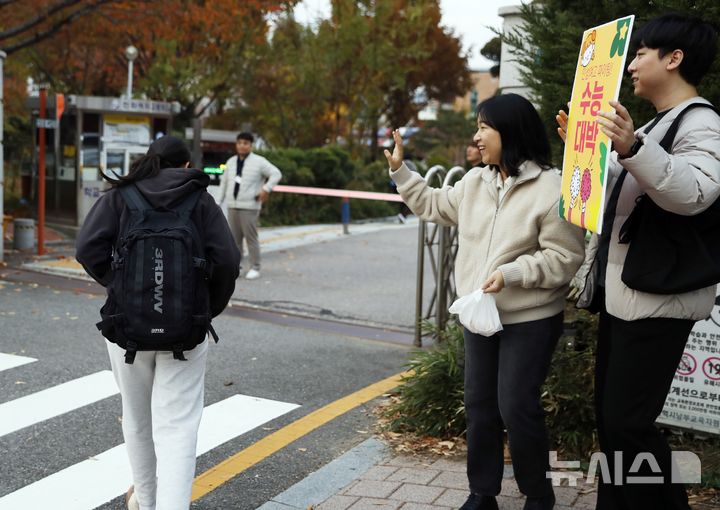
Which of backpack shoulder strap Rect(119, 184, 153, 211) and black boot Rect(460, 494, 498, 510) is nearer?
backpack shoulder strap Rect(119, 184, 153, 211)

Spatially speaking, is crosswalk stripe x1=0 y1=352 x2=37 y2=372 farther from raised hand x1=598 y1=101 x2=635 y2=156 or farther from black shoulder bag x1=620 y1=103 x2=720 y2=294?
raised hand x1=598 y1=101 x2=635 y2=156

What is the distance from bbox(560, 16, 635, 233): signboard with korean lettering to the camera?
2.75 meters

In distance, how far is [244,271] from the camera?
1119cm

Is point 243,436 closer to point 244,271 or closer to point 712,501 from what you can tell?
point 712,501

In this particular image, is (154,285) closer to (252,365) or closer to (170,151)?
(170,151)

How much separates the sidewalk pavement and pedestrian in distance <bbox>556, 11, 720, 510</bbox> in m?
0.87

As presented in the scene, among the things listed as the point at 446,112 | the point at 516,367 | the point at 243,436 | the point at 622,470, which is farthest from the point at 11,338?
the point at 446,112

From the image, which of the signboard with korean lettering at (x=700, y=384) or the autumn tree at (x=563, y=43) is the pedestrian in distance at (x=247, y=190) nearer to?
the autumn tree at (x=563, y=43)

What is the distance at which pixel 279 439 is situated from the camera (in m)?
4.96

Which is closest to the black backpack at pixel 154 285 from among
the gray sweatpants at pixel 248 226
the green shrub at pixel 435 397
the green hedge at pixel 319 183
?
the green shrub at pixel 435 397

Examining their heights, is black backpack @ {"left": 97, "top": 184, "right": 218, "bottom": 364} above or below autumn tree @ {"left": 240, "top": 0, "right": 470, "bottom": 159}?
below

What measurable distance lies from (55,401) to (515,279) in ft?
11.6

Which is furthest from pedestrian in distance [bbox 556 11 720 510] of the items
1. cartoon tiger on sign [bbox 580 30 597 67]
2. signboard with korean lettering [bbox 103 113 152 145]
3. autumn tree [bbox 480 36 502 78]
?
signboard with korean lettering [bbox 103 113 152 145]

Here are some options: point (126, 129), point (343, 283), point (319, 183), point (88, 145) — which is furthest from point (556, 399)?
point (319, 183)
